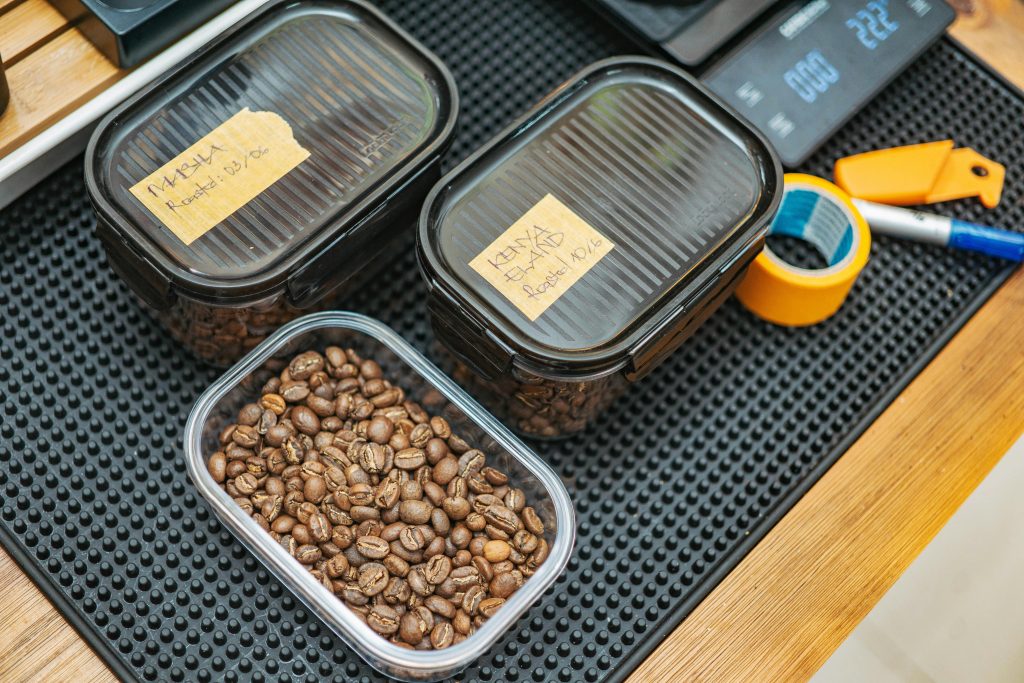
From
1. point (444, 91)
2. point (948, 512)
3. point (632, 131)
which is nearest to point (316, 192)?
point (444, 91)

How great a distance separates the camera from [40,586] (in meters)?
0.90

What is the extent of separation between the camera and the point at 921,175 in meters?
1.11

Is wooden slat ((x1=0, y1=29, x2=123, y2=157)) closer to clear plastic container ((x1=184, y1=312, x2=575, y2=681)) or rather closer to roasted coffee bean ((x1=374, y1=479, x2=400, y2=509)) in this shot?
clear plastic container ((x1=184, y1=312, x2=575, y2=681))

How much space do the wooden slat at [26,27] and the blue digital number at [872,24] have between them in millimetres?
806

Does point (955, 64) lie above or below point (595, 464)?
above

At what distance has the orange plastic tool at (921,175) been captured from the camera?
1107 mm

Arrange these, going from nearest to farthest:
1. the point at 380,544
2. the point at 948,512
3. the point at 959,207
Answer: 1. the point at 380,544
2. the point at 948,512
3. the point at 959,207

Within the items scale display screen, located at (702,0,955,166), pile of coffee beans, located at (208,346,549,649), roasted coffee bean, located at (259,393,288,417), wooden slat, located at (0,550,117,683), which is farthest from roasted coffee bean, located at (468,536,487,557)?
scale display screen, located at (702,0,955,166)

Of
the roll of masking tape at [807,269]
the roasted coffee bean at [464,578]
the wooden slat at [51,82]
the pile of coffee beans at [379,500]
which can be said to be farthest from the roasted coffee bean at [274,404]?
the roll of masking tape at [807,269]

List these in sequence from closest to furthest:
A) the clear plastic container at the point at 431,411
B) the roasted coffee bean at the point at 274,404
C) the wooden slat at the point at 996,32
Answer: the clear plastic container at the point at 431,411 < the roasted coffee bean at the point at 274,404 < the wooden slat at the point at 996,32

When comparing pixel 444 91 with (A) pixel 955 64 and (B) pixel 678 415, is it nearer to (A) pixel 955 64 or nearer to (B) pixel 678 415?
(B) pixel 678 415

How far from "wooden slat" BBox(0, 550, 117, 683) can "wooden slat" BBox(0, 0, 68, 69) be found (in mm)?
488

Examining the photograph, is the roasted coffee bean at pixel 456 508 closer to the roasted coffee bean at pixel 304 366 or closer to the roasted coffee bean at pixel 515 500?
the roasted coffee bean at pixel 515 500

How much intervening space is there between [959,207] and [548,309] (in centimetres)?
51
